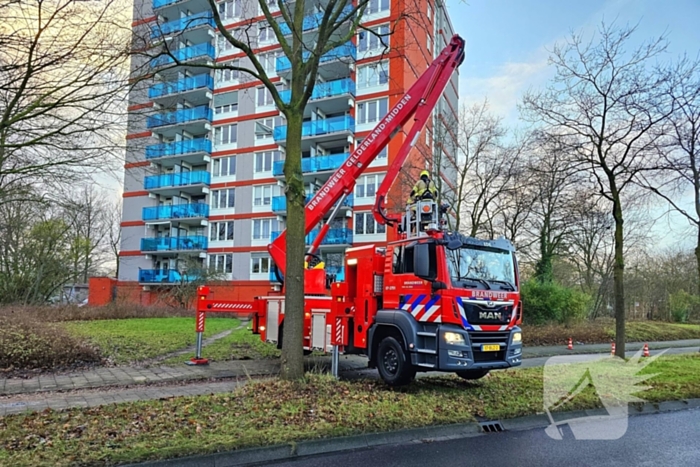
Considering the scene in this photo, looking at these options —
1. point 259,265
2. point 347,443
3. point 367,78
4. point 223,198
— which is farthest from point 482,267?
point 223,198

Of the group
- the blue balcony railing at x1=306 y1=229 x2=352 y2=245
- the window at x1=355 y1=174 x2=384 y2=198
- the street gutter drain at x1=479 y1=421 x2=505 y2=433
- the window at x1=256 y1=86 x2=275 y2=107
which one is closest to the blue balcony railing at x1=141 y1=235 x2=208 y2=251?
the window at x1=256 y1=86 x2=275 y2=107

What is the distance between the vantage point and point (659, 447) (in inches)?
243

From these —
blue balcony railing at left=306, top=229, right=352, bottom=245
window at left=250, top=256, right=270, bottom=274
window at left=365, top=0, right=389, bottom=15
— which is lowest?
window at left=250, top=256, right=270, bottom=274

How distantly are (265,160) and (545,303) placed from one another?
890 inches

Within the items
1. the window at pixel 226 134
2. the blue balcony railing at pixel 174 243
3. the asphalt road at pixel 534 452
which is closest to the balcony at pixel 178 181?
the window at pixel 226 134

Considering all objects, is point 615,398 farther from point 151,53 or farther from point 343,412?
point 151,53

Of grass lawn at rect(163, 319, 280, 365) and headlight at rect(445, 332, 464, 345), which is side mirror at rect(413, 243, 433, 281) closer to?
headlight at rect(445, 332, 464, 345)

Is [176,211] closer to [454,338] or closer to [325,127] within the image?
[325,127]

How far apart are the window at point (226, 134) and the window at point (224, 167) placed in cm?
133

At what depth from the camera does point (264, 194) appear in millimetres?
36281

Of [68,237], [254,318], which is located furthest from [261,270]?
[254,318]

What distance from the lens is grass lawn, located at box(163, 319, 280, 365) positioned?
11923mm

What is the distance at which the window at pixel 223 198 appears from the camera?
124 feet

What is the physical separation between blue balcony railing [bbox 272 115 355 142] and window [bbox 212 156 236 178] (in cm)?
512
